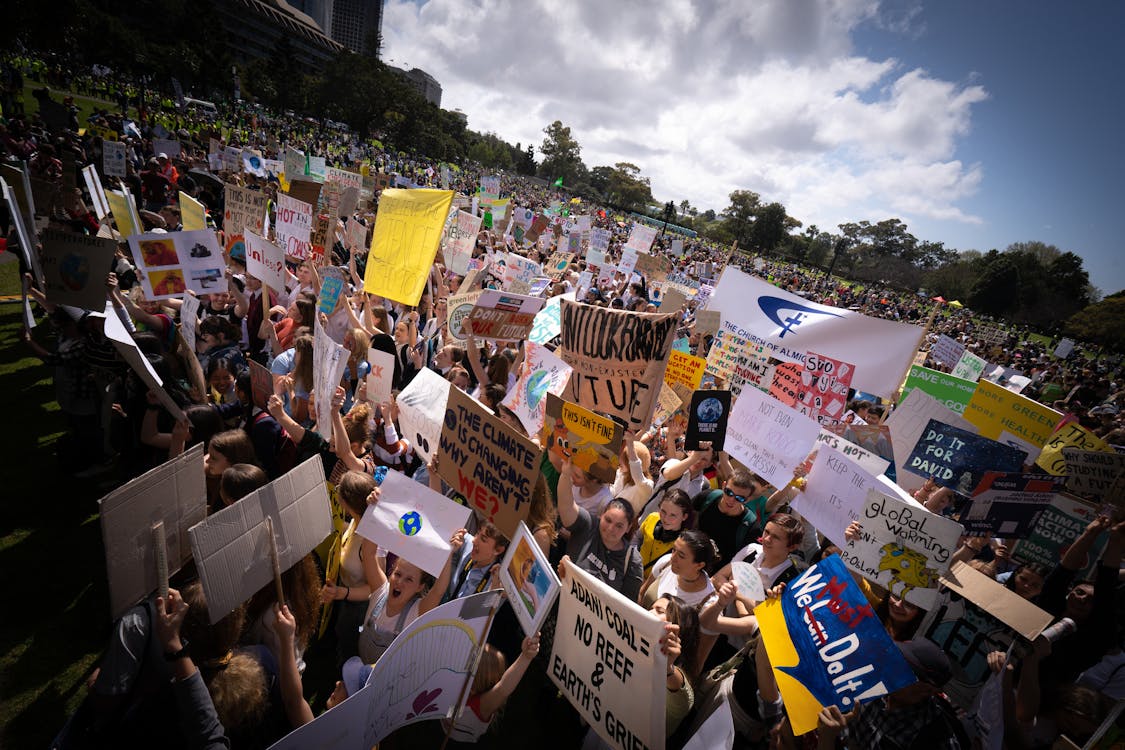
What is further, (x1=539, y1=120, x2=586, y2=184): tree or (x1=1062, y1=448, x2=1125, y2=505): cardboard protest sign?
(x1=539, y1=120, x2=586, y2=184): tree

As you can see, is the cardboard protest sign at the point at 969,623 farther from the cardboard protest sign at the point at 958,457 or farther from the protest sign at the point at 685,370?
the protest sign at the point at 685,370

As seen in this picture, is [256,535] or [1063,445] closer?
[256,535]

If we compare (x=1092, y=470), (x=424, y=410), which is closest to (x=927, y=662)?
(x=424, y=410)

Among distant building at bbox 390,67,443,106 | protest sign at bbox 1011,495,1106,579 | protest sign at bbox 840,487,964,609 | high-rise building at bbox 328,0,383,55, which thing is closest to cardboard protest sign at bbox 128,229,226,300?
protest sign at bbox 840,487,964,609

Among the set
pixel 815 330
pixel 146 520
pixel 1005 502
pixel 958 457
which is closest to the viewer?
pixel 146 520

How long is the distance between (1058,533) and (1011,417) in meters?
2.25

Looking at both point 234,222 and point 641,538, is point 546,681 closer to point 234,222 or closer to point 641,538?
point 641,538

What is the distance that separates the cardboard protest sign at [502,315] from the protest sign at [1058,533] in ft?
19.5

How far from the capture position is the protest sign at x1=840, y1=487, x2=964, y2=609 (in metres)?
3.44

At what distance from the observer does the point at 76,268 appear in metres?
5.00

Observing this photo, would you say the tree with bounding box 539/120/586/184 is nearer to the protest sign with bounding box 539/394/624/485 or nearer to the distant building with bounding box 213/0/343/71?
the distant building with bounding box 213/0/343/71

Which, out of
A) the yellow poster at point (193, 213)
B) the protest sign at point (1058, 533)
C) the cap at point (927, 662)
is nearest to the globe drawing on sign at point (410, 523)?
the cap at point (927, 662)

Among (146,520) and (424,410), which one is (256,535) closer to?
(146,520)

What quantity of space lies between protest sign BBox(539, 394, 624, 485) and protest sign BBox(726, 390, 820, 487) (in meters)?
1.90
